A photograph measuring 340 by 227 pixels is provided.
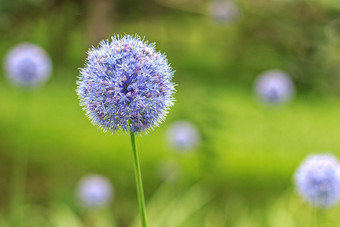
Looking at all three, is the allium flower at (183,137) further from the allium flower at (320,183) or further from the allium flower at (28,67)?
the allium flower at (320,183)

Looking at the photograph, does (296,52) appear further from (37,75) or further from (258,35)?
(37,75)

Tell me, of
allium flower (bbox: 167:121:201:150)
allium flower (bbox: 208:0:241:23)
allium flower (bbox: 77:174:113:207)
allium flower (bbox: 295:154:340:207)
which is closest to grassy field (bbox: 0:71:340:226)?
allium flower (bbox: 167:121:201:150)

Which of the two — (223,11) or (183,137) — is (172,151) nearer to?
(183,137)

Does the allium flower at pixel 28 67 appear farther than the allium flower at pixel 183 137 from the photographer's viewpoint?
No

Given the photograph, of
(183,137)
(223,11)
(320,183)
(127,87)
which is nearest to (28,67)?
(183,137)

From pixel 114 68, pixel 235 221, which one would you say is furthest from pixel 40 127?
pixel 114 68

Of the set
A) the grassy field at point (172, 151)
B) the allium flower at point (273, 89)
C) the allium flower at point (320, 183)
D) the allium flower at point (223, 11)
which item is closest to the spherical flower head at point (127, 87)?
the allium flower at point (320, 183)

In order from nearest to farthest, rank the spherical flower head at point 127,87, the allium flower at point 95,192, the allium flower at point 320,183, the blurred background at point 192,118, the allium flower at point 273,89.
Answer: the spherical flower head at point 127,87, the allium flower at point 320,183, the allium flower at point 95,192, the blurred background at point 192,118, the allium flower at point 273,89

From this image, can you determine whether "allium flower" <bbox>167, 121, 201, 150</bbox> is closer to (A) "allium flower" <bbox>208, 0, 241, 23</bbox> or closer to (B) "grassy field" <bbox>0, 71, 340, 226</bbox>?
(B) "grassy field" <bbox>0, 71, 340, 226</bbox>
